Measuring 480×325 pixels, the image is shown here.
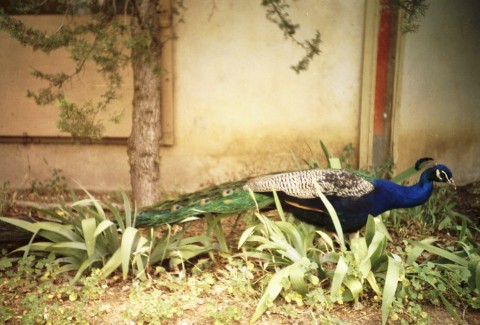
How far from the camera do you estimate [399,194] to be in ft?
11.5

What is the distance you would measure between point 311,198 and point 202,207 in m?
0.73

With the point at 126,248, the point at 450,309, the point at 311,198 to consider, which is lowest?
the point at 450,309

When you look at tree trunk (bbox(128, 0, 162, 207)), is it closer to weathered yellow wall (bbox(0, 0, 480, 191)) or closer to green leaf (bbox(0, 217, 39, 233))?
green leaf (bbox(0, 217, 39, 233))

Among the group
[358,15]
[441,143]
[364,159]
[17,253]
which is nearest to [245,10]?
[358,15]

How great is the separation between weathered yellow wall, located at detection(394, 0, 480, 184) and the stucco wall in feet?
1.94

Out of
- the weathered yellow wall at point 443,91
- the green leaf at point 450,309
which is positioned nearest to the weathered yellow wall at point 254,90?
the weathered yellow wall at point 443,91

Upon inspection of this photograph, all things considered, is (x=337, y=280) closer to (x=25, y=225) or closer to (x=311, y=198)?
(x=311, y=198)

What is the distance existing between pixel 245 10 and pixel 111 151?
2.12 meters

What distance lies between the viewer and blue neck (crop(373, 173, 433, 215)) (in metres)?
3.48

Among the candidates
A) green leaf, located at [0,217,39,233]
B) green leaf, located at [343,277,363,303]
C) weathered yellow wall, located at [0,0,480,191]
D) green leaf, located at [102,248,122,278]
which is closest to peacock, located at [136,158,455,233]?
green leaf, located at [102,248,122,278]

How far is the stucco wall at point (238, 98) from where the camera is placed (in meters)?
5.42

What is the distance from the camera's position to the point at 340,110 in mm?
5547

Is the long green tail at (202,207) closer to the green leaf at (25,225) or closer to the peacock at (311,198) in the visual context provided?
the peacock at (311,198)

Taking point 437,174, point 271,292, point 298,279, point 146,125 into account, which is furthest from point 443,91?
point 271,292
